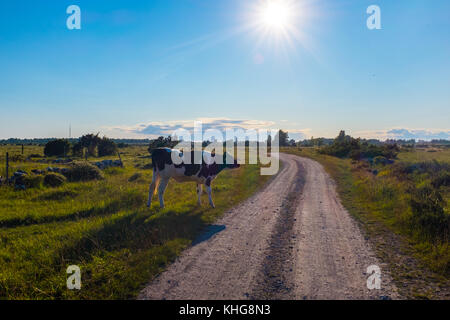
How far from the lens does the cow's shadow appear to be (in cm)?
750

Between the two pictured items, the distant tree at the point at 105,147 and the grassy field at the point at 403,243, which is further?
the distant tree at the point at 105,147

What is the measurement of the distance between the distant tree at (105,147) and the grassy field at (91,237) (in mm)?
33161

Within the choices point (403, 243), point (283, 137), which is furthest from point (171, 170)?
point (283, 137)

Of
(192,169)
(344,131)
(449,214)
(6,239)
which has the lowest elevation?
(6,239)

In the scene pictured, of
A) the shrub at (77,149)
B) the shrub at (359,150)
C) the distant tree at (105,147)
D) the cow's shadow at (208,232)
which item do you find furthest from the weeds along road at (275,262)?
the shrub at (77,149)

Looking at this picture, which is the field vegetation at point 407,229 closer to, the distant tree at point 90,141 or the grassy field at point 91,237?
the grassy field at point 91,237

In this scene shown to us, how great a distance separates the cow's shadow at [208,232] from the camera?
24.6 ft

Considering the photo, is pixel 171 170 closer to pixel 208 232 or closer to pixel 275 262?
pixel 208 232

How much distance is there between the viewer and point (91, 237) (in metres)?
7.09

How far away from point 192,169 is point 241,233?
442 cm

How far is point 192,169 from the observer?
453 inches

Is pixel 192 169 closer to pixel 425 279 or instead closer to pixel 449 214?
pixel 425 279

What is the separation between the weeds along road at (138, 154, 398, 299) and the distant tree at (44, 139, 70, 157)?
42.2 metres
